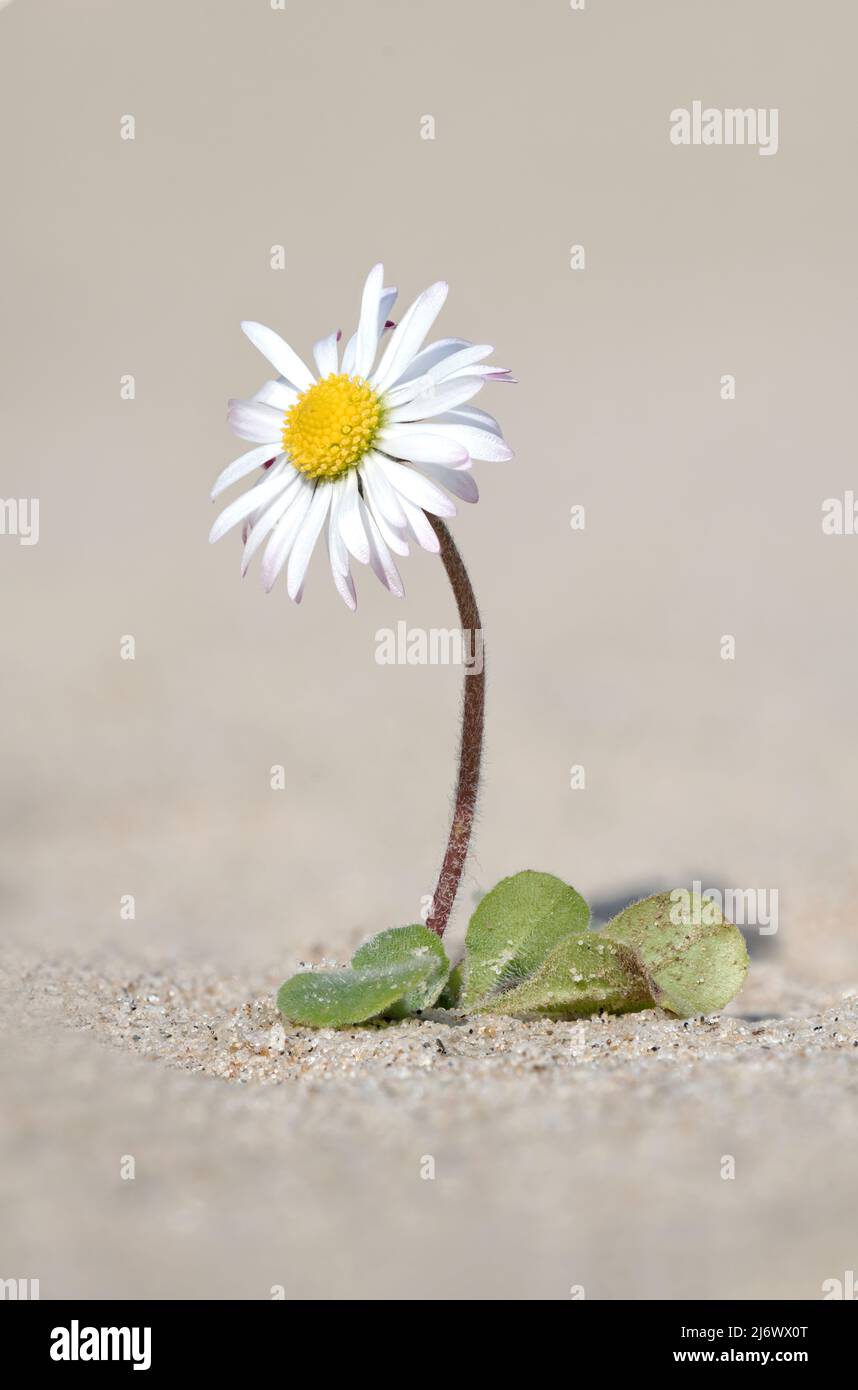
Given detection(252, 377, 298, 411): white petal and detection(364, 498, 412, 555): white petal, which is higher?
detection(252, 377, 298, 411): white petal

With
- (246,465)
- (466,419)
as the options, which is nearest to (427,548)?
(466,419)

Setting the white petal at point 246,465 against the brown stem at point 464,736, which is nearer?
the brown stem at point 464,736

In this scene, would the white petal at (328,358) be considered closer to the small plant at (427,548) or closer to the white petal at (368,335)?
the small plant at (427,548)

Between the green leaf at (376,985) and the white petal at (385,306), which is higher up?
the white petal at (385,306)

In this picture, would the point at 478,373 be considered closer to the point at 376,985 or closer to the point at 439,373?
the point at 439,373
